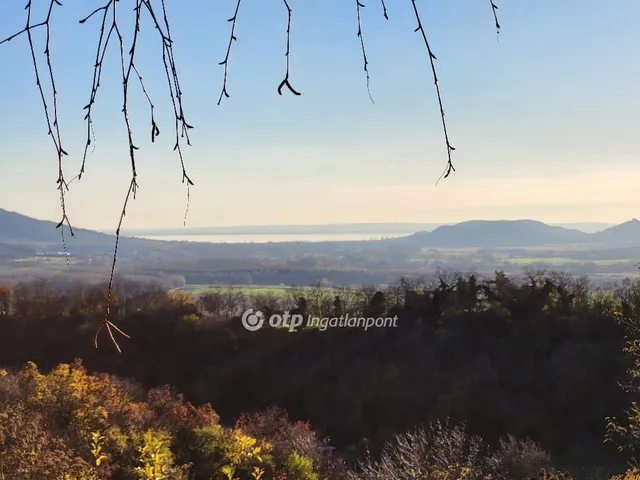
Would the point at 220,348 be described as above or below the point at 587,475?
above

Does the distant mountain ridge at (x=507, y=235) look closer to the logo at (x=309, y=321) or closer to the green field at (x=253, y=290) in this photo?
the green field at (x=253, y=290)

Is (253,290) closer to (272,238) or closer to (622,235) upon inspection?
(622,235)

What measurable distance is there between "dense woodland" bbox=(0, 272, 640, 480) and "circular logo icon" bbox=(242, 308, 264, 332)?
1.09 feet

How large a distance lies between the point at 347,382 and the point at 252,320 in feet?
20.4

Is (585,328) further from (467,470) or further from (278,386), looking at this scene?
(467,470)

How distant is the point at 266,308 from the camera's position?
25.3 meters

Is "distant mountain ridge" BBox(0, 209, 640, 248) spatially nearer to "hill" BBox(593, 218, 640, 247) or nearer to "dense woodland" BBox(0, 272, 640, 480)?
"hill" BBox(593, 218, 640, 247)

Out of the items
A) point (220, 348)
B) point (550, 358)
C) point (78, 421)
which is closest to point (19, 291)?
point (220, 348)

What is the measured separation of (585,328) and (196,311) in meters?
16.4

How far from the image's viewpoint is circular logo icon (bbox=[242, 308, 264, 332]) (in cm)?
2455

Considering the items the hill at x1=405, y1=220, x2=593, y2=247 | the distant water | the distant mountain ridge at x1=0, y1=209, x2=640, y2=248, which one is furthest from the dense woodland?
the hill at x1=405, y1=220, x2=593, y2=247

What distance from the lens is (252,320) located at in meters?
25.2

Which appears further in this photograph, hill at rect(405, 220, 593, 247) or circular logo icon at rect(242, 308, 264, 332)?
hill at rect(405, 220, 593, 247)

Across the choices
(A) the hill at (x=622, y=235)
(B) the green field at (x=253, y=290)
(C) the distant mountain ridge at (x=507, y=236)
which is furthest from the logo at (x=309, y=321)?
(A) the hill at (x=622, y=235)
